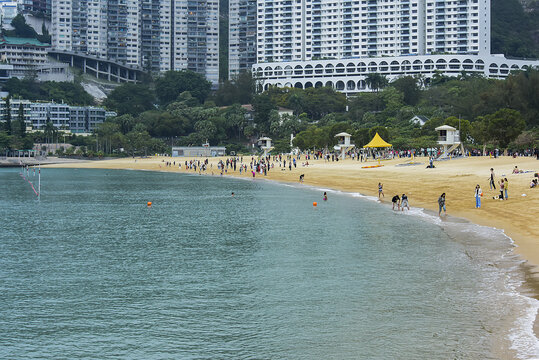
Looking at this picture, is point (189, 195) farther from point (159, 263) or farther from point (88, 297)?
point (88, 297)

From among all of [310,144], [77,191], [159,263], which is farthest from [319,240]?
[310,144]

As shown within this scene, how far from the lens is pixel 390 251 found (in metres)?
31.4

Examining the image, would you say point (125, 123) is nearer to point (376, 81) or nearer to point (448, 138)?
point (376, 81)

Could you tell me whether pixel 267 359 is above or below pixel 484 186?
below

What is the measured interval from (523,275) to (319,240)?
13491mm

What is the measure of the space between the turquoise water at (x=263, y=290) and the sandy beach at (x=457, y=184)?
6.12 ft

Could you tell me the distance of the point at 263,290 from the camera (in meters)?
24.2

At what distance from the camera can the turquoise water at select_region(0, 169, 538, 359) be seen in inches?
707

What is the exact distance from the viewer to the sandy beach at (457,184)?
3525 centimetres

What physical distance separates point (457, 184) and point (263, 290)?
3515 cm

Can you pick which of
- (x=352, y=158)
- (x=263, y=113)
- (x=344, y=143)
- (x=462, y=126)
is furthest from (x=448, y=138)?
(x=263, y=113)

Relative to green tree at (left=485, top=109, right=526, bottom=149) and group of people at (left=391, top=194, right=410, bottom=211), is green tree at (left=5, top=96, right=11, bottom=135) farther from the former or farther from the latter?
group of people at (left=391, top=194, right=410, bottom=211)

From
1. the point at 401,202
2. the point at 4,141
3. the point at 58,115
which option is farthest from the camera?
the point at 58,115

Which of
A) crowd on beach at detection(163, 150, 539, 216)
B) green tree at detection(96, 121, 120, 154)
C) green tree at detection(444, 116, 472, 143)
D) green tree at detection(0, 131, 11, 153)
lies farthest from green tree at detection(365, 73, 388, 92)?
green tree at detection(0, 131, 11, 153)
